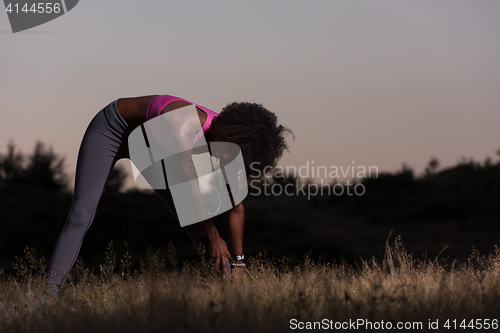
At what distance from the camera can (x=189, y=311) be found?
2592mm

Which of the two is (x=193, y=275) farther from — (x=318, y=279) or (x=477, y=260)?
(x=477, y=260)

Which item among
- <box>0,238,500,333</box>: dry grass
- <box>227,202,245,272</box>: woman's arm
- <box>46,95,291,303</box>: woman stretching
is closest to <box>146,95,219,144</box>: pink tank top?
<box>46,95,291,303</box>: woman stretching

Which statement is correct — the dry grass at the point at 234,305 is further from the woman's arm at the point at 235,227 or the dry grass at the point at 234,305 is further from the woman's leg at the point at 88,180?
the woman's arm at the point at 235,227

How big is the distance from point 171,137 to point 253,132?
23.5 inches

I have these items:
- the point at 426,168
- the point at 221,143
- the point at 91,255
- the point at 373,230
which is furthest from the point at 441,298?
the point at 426,168

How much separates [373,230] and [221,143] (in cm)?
1968

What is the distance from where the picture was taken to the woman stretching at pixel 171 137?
3318 mm

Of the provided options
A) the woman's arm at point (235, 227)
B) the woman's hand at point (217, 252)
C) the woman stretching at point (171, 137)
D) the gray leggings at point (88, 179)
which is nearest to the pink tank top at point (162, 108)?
the woman stretching at point (171, 137)

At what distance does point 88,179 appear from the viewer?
3.51m

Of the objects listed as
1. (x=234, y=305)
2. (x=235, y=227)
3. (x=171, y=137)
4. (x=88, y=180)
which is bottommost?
(x=234, y=305)
